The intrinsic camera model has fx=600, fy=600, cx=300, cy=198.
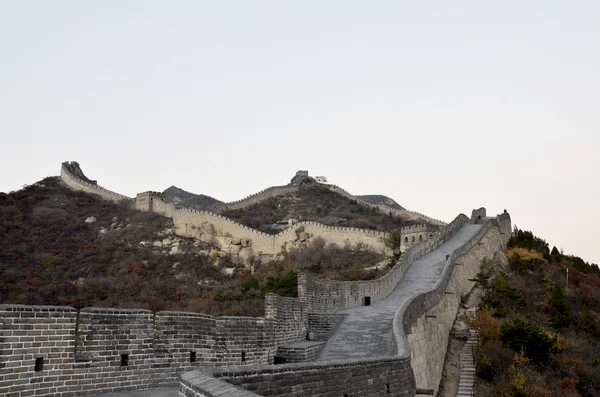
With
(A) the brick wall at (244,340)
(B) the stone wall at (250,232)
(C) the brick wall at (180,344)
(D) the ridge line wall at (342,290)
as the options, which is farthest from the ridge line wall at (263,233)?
(C) the brick wall at (180,344)

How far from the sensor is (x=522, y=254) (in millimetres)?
34125

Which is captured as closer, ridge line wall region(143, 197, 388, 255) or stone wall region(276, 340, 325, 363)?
stone wall region(276, 340, 325, 363)

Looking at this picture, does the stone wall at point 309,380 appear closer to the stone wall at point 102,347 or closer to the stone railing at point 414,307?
the stone railing at point 414,307

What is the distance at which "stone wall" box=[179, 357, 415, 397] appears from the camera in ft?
17.9

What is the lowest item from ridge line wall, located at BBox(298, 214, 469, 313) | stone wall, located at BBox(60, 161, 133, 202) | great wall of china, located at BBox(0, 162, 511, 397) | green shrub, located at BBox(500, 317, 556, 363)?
green shrub, located at BBox(500, 317, 556, 363)

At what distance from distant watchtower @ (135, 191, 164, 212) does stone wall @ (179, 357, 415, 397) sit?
53198mm

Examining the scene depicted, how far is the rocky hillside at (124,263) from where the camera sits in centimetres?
3116

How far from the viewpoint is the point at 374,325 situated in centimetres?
1625

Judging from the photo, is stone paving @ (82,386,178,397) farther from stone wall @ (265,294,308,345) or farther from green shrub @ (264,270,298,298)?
green shrub @ (264,270,298,298)

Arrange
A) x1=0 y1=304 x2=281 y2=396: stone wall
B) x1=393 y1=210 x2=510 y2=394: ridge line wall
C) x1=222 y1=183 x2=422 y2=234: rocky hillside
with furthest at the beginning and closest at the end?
x1=222 y1=183 x2=422 y2=234: rocky hillside → x1=393 y1=210 x2=510 y2=394: ridge line wall → x1=0 y1=304 x2=281 y2=396: stone wall

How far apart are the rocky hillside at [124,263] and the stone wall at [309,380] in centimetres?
1403

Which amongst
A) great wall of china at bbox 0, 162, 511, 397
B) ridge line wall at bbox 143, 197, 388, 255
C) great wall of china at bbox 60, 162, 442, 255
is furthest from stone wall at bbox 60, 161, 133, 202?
great wall of china at bbox 0, 162, 511, 397

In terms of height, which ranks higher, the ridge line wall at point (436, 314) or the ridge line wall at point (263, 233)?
the ridge line wall at point (263, 233)

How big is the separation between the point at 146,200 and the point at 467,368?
47659 millimetres
